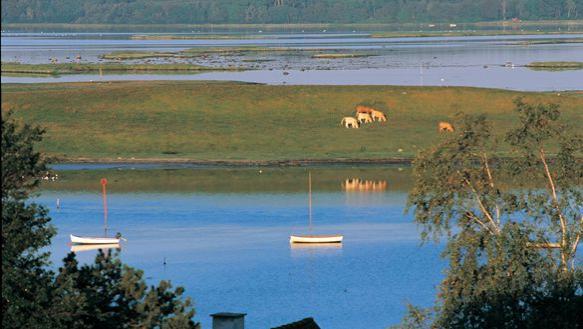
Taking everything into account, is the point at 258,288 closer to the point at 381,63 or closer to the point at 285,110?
the point at 285,110

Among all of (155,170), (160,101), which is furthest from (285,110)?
(155,170)

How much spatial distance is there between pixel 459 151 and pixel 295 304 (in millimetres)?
13620

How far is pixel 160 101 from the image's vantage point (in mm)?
92688

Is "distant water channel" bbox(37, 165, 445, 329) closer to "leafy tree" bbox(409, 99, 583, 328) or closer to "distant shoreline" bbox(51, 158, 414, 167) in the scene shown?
"distant shoreline" bbox(51, 158, 414, 167)

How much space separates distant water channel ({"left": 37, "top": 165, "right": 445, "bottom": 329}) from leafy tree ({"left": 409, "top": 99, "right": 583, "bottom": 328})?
33.9 ft

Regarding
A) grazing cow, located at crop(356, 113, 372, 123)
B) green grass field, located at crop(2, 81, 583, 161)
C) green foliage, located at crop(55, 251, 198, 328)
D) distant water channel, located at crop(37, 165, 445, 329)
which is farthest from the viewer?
grazing cow, located at crop(356, 113, 372, 123)

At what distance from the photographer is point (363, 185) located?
69.9 m

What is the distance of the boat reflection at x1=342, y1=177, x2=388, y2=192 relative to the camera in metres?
68.4

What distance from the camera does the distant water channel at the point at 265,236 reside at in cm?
4372

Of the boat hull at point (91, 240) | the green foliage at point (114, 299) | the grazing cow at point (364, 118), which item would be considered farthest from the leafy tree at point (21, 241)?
the grazing cow at point (364, 118)

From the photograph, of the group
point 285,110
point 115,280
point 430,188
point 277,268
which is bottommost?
point 115,280

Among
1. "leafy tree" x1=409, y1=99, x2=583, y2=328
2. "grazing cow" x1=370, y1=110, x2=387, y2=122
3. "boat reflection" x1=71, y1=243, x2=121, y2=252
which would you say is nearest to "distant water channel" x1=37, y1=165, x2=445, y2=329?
"boat reflection" x1=71, y1=243, x2=121, y2=252

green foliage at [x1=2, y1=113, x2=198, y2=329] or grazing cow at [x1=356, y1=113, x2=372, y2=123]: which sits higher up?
grazing cow at [x1=356, y1=113, x2=372, y2=123]

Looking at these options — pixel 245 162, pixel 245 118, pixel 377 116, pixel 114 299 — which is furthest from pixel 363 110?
pixel 114 299
